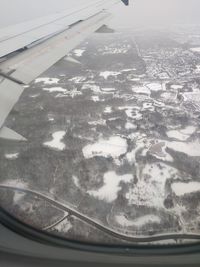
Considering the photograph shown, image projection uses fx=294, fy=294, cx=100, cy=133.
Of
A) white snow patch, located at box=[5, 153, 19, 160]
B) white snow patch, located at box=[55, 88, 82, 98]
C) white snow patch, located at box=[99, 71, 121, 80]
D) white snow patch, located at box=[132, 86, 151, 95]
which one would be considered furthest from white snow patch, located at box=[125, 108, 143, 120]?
white snow patch, located at box=[99, 71, 121, 80]

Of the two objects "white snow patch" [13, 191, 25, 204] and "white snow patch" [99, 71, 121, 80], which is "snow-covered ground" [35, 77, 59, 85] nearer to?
"white snow patch" [99, 71, 121, 80]

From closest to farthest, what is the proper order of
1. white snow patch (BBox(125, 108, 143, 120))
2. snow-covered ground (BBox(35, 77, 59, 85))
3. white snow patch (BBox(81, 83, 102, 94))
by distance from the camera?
white snow patch (BBox(125, 108, 143, 120)) → white snow patch (BBox(81, 83, 102, 94)) → snow-covered ground (BBox(35, 77, 59, 85))

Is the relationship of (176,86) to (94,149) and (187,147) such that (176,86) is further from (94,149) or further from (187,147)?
(94,149)

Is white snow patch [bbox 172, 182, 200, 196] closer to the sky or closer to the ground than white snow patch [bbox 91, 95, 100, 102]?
closer to the sky

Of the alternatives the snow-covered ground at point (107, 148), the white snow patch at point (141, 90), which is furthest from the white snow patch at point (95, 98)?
the snow-covered ground at point (107, 148)

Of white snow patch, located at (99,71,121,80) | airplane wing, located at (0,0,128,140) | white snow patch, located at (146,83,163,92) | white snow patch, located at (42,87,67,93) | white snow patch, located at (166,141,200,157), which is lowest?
white snow patch, located at (146,83,163,92)

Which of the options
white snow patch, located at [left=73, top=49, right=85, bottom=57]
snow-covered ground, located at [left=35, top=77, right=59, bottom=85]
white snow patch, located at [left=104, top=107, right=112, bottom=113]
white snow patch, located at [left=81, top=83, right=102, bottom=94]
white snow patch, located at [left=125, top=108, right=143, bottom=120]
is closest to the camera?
white snow patch, located at [left=125, top=108, right=143, bottom=120]

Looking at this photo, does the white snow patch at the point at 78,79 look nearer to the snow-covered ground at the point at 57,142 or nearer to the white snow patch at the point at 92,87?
the white snow patch at the point at 92,87

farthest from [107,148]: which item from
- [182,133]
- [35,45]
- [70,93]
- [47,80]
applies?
[47,80]
